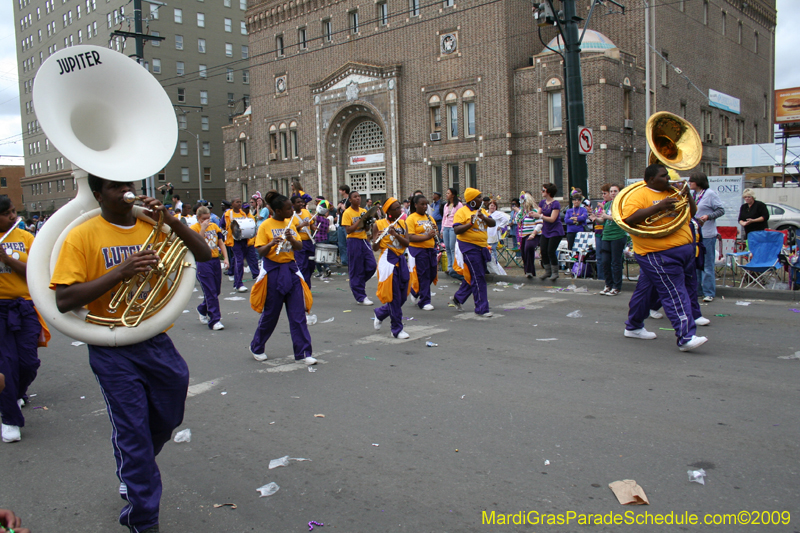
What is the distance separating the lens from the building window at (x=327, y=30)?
36.2 m

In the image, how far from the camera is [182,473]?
13.1 feet

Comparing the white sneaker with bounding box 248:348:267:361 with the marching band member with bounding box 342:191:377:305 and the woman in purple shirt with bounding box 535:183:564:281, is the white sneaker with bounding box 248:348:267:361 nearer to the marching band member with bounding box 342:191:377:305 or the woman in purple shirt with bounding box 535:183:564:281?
the marching band member with bounding box 342:191:377:305

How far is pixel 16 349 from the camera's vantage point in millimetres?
4988

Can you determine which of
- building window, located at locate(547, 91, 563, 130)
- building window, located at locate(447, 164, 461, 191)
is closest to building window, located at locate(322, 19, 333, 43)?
building window, located at locate(447, 164, 461, 191)

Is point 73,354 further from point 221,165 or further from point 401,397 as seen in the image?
point 221,165

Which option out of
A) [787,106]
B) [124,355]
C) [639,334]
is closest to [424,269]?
[639,334]

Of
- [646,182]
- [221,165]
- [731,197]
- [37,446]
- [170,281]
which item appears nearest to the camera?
[170,281]

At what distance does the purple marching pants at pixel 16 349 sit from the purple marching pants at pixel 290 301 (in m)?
2.21

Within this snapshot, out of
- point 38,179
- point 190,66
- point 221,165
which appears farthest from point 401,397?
point 38,179

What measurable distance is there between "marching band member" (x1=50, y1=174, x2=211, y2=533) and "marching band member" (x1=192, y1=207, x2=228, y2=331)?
5.60m

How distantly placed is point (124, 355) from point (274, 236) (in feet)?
11.9

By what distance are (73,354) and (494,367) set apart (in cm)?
518

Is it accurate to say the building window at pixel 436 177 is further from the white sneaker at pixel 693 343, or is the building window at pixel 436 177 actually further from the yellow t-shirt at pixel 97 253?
the yellow t-shirt at pixel 97 253

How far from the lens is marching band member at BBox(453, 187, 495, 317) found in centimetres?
902
